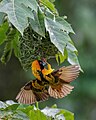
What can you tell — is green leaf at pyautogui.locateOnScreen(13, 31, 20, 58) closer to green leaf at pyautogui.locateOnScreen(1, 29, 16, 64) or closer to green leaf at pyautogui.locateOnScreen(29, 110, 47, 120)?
green leaf at pyautogui.locateOnScreen(1, 29, 16, 64)

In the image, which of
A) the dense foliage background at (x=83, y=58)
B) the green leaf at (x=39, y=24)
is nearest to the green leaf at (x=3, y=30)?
the green leaf at (x=39, y=24)

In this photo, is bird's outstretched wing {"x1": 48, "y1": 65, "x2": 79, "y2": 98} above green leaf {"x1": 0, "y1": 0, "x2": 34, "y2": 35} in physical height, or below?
below

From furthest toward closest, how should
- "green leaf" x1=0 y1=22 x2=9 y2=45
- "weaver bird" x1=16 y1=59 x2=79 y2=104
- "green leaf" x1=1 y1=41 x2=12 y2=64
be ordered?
"green leaf" x1=1 y1=41 x2=12 y2=64 → "green leaf" x1=0 y1=22 x2=9 y2=45 → "weaver bird" x1=16 y1=59 x2=79 y2=104

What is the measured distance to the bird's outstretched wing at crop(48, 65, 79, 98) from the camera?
1.66 metres

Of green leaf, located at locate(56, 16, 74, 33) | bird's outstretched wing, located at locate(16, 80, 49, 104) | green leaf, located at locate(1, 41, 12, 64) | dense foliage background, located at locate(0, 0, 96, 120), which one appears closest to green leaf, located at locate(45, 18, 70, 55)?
green leaf, located at locate(56, 16, 74, 33)

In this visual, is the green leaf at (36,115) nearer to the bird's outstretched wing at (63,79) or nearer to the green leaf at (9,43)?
the bird's outstretched wing at (63,79)

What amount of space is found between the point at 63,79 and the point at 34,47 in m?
0.16

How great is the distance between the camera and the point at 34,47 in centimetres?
177

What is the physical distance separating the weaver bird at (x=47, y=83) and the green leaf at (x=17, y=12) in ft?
0.60

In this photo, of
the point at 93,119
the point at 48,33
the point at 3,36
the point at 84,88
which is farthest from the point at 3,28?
the point at 93,119

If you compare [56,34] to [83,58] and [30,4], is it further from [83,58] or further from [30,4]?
[83,58]

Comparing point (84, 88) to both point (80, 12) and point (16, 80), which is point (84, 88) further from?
point (16, 80)

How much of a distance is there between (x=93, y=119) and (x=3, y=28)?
11.9 feet

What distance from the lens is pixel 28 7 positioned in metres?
1.62
